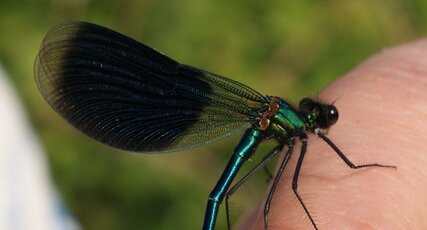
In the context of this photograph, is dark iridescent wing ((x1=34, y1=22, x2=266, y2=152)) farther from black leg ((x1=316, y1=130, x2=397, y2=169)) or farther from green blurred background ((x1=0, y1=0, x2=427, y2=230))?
green blurred background ((x1=0, y1=0, x2=427, y2=230))

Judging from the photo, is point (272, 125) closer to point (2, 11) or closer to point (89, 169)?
point (89, 169)

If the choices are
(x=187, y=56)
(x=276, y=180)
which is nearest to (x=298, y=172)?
(x=276, y=180)

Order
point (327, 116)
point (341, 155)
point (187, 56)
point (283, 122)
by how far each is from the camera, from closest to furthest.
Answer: point (341, 155) → point (327, 116) → point (283, 122) → point (187, 56)

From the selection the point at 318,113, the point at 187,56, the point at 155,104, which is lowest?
the point at 187,56

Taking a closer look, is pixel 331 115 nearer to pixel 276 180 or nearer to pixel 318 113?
pixel 318 113

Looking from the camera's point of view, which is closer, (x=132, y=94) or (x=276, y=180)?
(x=276, y=180)

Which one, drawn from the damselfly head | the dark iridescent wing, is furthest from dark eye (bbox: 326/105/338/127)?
the dark iridescent wing
